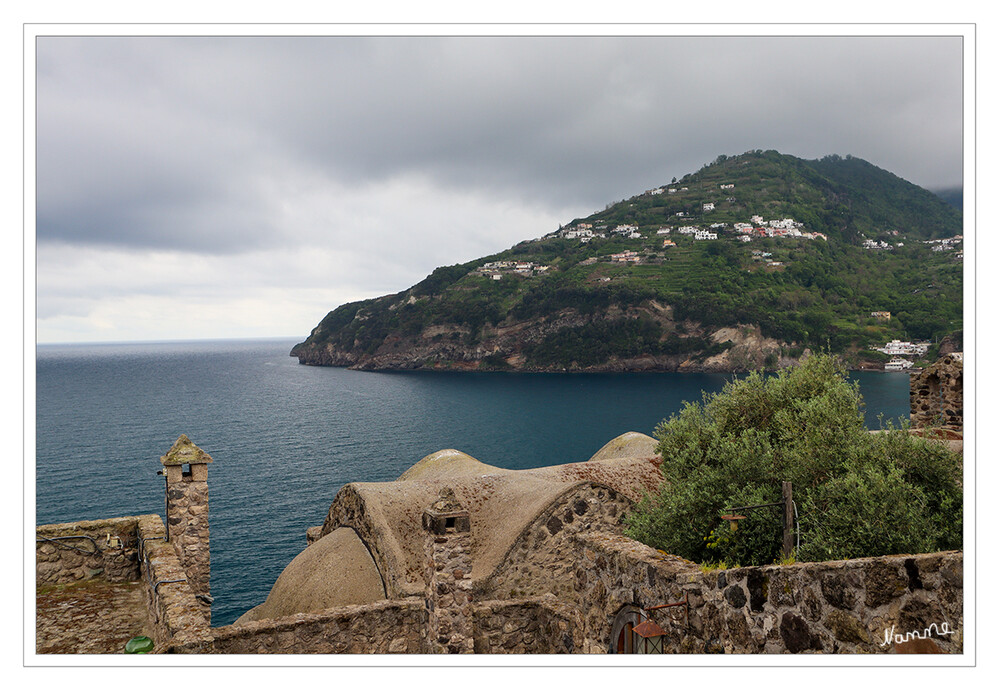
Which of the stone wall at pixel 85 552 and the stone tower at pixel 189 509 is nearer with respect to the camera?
the stone tower at pixel 189 509

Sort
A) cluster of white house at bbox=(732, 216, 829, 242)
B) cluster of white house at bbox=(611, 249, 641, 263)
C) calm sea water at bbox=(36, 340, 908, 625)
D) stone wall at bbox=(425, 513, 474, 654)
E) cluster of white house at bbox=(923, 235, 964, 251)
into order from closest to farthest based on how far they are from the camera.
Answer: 1. stone wall at bbox=(425, 513, 474, 654)
2. calm sea water at bbox=(36, 340, 908, 625)
3. cluster of white house at bbox=(923, 235, 964, 251)
4. cluster of white house at bbox=(732, 216, 829, 242)
5. cluster of white house at bbox=(611, 249, 641, 263)

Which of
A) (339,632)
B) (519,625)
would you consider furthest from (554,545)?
(339,632)

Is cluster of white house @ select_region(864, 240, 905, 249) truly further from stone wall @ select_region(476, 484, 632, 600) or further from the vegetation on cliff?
stone wall @ select_region(476, 484, 632, 600)

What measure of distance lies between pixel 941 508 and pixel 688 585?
6.13 metres

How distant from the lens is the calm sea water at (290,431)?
49812 mm

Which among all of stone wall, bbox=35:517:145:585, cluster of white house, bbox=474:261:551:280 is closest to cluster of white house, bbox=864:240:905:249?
cluster of white house, bbox=474:261:551:280

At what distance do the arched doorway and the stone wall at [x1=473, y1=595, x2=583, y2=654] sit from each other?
3997 millimetres

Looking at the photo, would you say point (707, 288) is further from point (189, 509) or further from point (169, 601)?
point (169, 601)

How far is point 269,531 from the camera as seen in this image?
47750mm

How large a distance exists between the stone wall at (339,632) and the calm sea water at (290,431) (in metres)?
18.2

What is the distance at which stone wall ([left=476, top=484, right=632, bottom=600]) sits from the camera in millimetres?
15781
